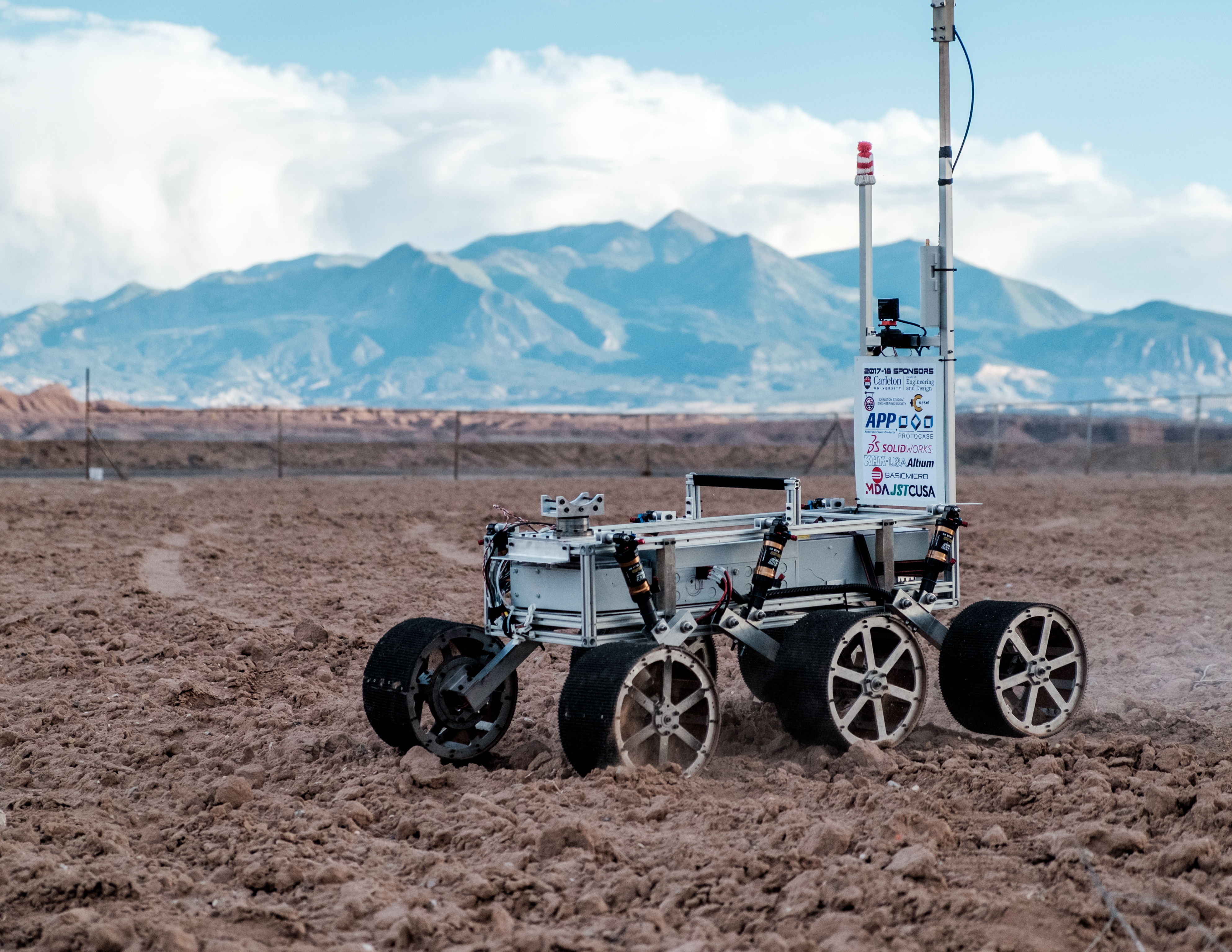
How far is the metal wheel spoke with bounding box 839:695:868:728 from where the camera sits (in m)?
6.25

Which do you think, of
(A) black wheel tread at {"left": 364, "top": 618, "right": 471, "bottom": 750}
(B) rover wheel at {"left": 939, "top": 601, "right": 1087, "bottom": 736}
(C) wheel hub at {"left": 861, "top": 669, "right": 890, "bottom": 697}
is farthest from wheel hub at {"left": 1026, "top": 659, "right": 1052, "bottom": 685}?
(A) black wheel tread at {"left": 364, "top": 618, "right": 471, "bottom": 750}

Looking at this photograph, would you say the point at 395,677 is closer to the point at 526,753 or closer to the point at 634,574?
the point at 526,753

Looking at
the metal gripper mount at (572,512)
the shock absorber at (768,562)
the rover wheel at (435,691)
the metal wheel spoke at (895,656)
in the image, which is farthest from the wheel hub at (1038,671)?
the rover wheel at (435,691)

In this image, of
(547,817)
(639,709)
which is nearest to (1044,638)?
(639,709)

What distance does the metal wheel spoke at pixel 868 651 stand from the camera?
6.36 m

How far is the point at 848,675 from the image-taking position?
631 centimetres

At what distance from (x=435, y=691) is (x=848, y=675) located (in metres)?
2.05

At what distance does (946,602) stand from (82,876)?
4.53 m

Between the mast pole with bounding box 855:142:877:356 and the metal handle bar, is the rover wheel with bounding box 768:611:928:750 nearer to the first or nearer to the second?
the metal handle bar

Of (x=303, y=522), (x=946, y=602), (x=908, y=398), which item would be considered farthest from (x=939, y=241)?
(x=303, y=522)

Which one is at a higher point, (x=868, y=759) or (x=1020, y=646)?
(x=1020, y=646)

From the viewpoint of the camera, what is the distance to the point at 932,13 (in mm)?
7375

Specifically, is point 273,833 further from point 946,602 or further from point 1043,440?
point 1043,440

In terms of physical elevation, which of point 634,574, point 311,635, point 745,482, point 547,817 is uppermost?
point 745,482
